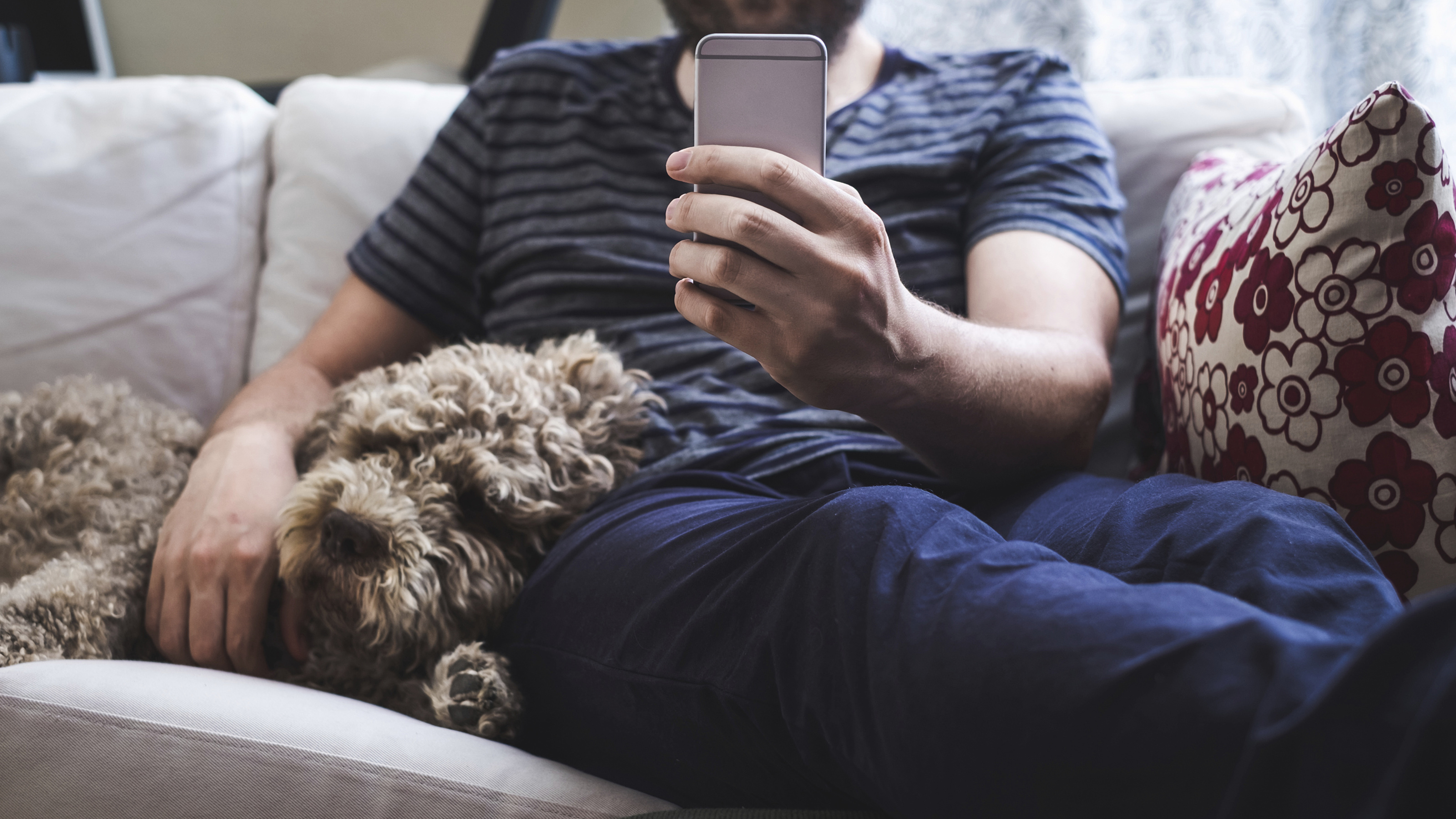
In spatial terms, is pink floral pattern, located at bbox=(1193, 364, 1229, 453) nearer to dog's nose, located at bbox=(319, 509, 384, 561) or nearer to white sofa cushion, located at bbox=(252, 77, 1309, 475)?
white sofa cushion, located at bbox=(252, 77, 1309, 475)

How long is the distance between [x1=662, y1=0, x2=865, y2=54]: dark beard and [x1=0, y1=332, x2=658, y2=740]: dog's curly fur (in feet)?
1.90

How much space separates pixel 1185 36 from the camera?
1.96 meters

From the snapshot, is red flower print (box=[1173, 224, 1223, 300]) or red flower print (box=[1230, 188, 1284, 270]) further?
red flower print (box=[1173, 224, 1223, 300])

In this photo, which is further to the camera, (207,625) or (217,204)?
(217,204)

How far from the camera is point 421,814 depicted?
646mm

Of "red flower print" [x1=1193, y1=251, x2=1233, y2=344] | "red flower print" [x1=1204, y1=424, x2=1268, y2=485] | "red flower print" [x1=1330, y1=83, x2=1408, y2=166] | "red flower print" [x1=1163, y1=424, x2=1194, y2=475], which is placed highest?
"red flower print" [x1=1330, y1=83, x2=1408, y2=166]

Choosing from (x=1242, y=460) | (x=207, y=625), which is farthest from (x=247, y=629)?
(x=1242, y=460)

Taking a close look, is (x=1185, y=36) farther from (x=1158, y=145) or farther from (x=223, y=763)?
(x=223, y=763)

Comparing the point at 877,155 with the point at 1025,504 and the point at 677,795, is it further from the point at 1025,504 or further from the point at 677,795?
the point at 677,795

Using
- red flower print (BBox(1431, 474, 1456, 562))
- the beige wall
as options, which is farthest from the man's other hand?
the beige wall

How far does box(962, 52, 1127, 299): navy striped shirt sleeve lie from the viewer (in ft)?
3.47

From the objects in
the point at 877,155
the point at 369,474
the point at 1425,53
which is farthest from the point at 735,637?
the point at 1425,53

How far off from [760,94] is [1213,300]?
1.75 feet

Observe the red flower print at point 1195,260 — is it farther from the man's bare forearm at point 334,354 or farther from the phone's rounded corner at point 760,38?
the man's bare forearm at point 334,354
